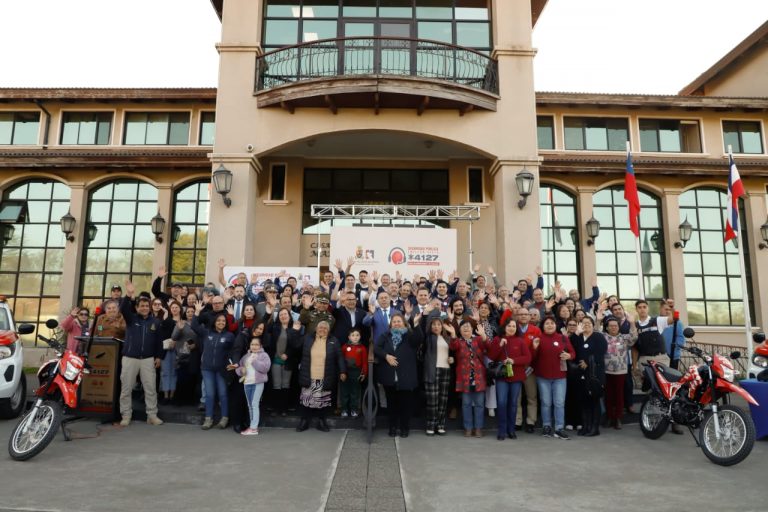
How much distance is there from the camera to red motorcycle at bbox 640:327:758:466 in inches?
230

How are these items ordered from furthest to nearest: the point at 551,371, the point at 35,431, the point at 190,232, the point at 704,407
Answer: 1. the point at 190,232
2. the point at 551,371
3. the point at 704,407
4. the point at 35,431

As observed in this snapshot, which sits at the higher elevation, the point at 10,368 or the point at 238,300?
the point at 238,300

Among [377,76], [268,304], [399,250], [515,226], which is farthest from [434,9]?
[268,304]

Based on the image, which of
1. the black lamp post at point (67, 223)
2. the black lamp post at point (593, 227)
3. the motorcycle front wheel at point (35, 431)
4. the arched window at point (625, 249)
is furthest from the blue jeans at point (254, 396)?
the arched window at point (625, 249)

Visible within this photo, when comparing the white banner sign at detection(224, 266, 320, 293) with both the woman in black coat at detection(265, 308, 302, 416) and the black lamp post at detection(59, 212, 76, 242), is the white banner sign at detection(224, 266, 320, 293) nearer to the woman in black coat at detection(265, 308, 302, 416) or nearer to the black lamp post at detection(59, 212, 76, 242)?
the woman in black coat at detection(265, 308, 302, 416)

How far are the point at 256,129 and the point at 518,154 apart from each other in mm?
6801

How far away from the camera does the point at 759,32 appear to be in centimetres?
1769

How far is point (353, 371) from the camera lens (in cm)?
771

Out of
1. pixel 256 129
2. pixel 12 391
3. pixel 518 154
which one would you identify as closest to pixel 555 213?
pixel 518 154

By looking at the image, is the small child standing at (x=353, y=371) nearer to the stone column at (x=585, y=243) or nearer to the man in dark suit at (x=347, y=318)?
the man in dark suit at (x=347, y=318)

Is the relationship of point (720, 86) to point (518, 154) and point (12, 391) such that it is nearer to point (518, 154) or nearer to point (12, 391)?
point (518, 154)

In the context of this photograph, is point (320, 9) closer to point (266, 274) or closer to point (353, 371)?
point (266, 274)

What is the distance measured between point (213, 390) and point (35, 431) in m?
2.26

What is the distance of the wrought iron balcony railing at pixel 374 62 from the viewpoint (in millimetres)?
13008
